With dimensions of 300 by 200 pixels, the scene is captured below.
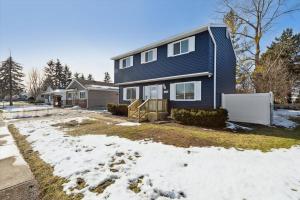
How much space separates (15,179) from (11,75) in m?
47.3

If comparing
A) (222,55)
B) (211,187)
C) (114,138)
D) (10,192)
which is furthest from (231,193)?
(222,55)

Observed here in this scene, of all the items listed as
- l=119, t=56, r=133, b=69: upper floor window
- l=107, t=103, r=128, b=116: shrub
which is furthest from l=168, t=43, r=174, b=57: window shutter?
l=107, t=103, r=128, b=116: shrub

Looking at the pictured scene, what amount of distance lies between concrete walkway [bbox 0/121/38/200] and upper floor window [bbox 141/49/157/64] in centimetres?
1122

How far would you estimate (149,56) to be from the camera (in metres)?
15.1

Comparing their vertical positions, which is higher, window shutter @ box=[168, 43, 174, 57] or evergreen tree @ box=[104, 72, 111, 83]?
evergreen tree @ box=[104, 72, 111, 83]

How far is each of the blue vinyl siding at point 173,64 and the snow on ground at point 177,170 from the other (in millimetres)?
7118

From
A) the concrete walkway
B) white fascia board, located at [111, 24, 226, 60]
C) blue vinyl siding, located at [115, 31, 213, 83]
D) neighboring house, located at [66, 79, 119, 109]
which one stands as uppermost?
white fascia board, located at [111, 24, 226, 60]

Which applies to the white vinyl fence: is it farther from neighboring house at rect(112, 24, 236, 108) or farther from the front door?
the front door

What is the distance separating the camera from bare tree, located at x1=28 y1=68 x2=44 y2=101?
170 ft

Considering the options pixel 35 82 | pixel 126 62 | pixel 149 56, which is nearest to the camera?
pixel 149 56

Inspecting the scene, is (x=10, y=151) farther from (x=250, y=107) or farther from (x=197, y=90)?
(x=250, y=107)

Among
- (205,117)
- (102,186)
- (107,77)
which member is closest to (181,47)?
(205,117)

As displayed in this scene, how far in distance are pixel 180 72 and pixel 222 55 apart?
128 inches

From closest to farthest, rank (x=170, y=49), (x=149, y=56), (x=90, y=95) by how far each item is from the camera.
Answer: (x=170, y=49) → (x=149, y=56) → (x=90, y=95)
